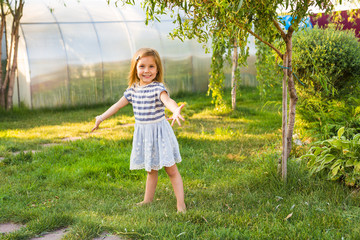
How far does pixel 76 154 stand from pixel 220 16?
3108 mm

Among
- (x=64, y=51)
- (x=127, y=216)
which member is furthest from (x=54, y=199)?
(x=64, y=51)

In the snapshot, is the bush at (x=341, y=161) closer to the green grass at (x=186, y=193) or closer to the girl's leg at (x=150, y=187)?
the green grass at (x=186, y=193)

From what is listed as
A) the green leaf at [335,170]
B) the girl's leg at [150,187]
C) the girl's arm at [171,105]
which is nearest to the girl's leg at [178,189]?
the girl's leg at [150,187]

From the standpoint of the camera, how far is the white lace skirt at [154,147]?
3268mm

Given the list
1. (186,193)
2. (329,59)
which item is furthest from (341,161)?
(329,59)

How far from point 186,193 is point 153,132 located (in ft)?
2.65

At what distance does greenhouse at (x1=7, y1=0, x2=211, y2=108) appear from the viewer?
31.7 ft

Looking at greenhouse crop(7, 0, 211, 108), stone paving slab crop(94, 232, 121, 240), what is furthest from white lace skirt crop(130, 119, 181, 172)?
greenhouse crop(7, 0, 211, 108)

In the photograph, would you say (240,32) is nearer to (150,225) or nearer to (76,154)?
(150,225)

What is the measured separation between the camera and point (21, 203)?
3.64m

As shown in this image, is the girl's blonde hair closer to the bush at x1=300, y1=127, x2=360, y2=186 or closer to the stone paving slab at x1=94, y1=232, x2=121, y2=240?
the stone paving slab at x1=94, y1=232, x2=121, y2=240

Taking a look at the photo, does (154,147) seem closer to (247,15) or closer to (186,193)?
(186,193)

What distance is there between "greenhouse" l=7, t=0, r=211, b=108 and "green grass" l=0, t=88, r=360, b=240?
3.56 metres

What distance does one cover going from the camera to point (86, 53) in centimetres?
1019
